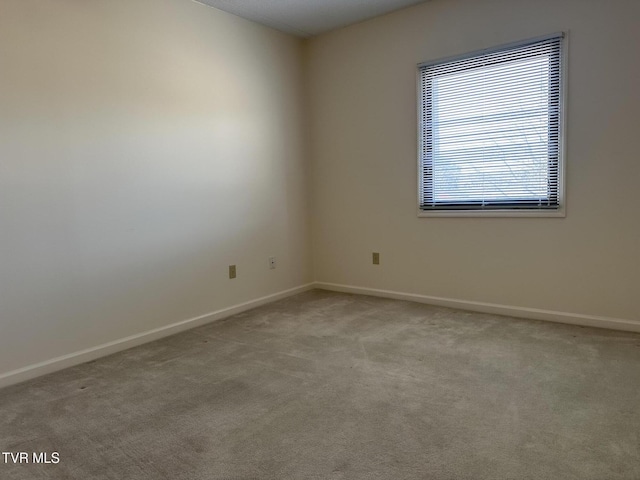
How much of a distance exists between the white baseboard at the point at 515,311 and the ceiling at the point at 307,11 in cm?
248

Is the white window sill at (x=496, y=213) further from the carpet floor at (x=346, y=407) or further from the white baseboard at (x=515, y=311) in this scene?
the carpet floor at (x=346, y=407)

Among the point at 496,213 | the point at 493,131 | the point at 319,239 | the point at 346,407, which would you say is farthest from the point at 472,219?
the point at 346,407

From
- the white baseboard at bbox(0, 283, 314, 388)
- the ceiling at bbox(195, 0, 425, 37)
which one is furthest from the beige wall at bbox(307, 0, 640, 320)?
the white baseboard at bbox(0, 283, 314, 388)

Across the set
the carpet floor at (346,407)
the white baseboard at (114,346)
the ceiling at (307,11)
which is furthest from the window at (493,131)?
the white baseboard at (114,346)

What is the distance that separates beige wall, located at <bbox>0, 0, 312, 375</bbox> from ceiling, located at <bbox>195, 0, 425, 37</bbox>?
0.14 metres

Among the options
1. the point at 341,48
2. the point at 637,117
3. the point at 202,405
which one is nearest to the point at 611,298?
the point at 637,117

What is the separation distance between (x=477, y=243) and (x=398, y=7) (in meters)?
2.09

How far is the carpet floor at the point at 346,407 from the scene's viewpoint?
168 cm

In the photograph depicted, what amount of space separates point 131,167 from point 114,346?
121 centimetres

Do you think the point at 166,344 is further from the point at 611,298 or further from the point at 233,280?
the point at 611,298

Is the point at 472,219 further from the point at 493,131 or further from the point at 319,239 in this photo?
the point at 319,239

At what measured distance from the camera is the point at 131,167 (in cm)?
307

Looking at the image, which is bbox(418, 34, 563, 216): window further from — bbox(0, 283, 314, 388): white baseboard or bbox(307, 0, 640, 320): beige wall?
bbox(0, 283, 314, 388): white baseboard

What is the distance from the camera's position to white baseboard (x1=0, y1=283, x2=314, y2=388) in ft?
8.37
